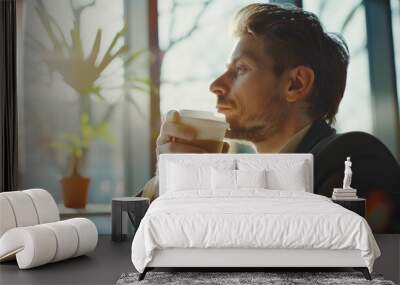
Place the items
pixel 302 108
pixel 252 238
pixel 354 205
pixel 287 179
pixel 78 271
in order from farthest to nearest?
pixel 302 108, pixel 287 179, pixel 354 205, pixel 78 271, pixel 252 238

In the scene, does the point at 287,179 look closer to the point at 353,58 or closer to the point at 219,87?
the point at 219,87

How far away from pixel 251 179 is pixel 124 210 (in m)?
1.37

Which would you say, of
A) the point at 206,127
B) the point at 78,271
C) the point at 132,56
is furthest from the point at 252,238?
the point at 132,56

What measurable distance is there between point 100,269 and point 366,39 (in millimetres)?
3992

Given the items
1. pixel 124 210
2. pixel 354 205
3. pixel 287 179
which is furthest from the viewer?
pixel 124 210

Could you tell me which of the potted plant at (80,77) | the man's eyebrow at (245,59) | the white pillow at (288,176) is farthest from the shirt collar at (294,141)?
the potted plant at (80,77)

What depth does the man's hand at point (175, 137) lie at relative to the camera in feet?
22.5

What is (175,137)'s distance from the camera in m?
6.88

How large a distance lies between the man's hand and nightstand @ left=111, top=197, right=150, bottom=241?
754 mm

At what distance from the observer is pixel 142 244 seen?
442 centimetres

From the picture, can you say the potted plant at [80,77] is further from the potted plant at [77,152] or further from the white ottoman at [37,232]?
the white ottoman at [37,232]

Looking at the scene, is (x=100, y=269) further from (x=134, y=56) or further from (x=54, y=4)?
(x=54, y=4)

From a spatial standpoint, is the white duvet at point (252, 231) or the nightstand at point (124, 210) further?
the nightstand at point (124, 210)

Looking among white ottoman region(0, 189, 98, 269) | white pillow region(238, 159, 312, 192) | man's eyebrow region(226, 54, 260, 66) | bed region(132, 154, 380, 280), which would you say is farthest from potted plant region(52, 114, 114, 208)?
bed region(132, 154, 380, 280)
